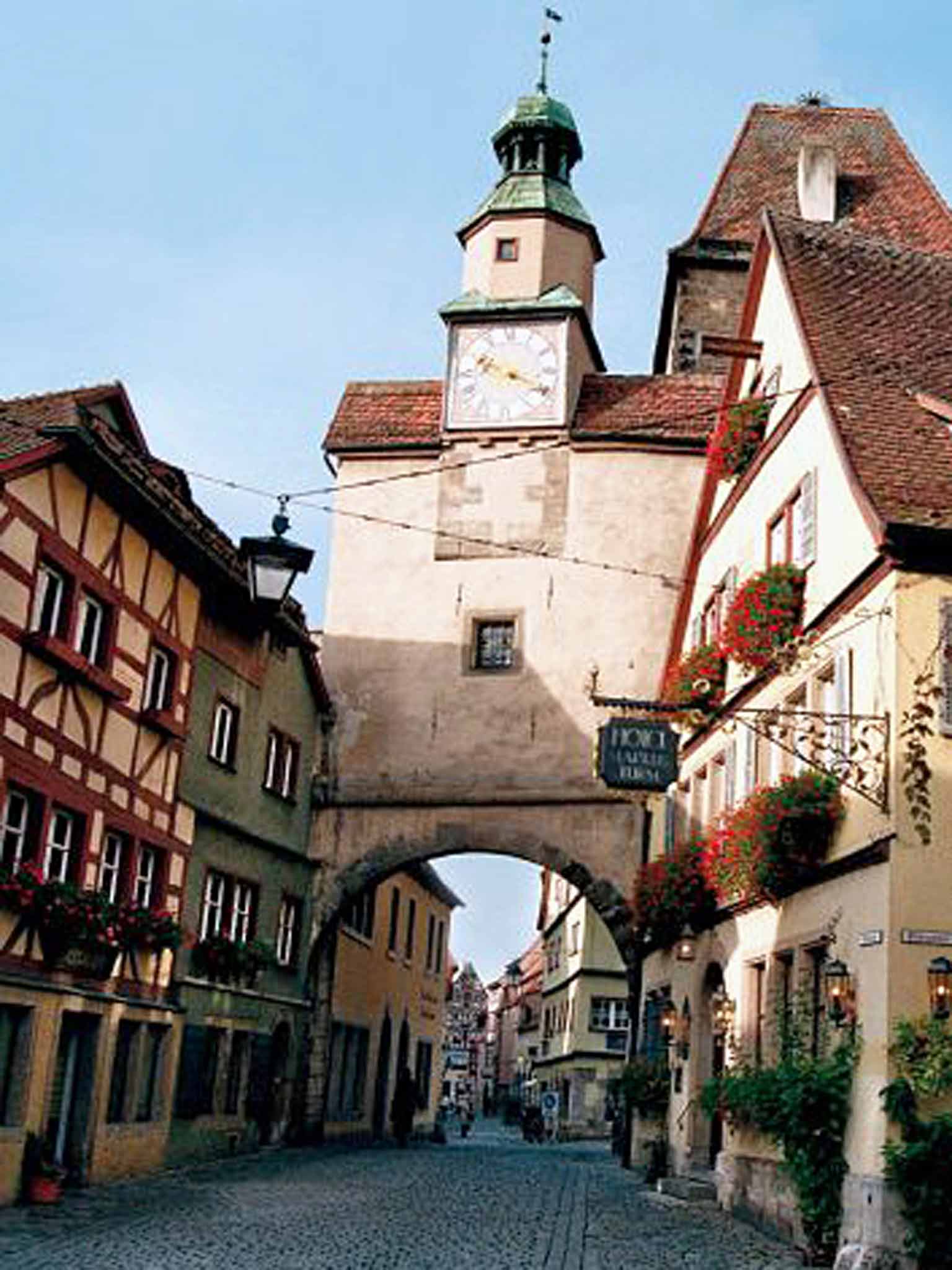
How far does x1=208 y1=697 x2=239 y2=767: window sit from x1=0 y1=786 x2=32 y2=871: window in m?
5.67

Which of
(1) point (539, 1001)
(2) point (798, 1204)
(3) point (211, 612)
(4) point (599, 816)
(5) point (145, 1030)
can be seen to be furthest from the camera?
(1) point (539, 1001)

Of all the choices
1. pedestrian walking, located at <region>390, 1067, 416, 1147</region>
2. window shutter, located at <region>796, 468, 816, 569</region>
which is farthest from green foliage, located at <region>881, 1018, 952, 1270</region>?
pedestrian walking, located at <region>390, 1067, 416, 1147</region>

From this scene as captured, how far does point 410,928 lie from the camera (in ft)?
130

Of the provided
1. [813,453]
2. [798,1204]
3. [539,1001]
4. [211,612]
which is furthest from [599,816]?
[539,1001]

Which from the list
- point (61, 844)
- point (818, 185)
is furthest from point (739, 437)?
point (818, 185)

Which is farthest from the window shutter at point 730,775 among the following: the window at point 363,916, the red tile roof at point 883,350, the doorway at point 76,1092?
the window at point 363,916

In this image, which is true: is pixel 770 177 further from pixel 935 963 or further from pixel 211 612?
pixel 935 963

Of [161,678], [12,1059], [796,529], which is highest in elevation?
[796,529]

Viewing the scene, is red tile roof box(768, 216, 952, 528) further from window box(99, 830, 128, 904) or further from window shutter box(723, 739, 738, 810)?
window box(99, 830, 128, 904)

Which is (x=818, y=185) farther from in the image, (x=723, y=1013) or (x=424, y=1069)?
(x=424, y=1069)

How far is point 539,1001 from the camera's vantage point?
3300 inches

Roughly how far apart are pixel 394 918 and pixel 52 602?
825 inches

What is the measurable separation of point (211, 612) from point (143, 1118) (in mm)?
6341

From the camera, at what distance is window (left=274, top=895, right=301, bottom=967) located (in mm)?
26422
